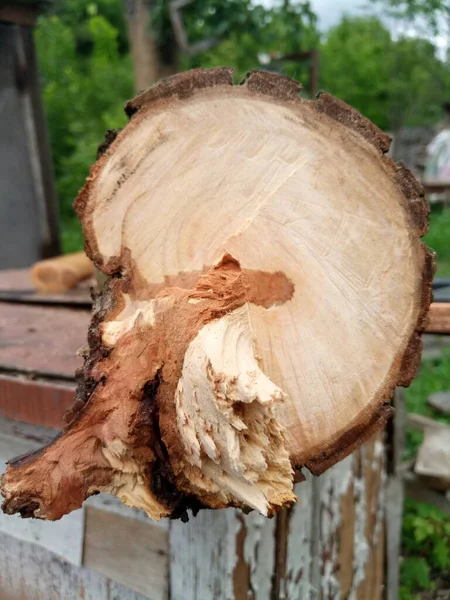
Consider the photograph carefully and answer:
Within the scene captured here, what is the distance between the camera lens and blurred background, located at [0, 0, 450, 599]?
423 cm

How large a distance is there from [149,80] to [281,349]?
14.2ft

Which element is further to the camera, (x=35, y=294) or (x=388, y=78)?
(x=388, y=78)

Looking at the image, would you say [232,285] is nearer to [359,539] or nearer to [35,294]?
[359,539]

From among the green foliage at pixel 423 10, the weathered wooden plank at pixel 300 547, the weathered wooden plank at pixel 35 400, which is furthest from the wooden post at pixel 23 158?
the green foliage at pixel 423 10

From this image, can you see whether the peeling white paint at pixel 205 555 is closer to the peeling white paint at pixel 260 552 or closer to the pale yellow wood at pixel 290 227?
the peeling white paint at pixel 260 552

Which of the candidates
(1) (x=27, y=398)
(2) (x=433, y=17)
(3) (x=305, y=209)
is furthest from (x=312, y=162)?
(2) (x=433, y=17)

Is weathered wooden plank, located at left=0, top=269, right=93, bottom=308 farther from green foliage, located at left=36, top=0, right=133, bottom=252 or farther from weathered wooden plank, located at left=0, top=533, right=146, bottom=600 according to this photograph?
green foliage, located at left=36, top=0, right=133, bottom=252

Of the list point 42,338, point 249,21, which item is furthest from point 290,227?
point 249,21

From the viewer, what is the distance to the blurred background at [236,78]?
13.9 feet

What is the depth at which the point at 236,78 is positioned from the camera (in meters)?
5.43

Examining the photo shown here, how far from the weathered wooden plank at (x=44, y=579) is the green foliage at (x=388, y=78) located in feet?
46.6

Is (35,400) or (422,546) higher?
(35,400)

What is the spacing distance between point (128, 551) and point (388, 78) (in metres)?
15.4

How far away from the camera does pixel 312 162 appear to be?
114 centimetres
